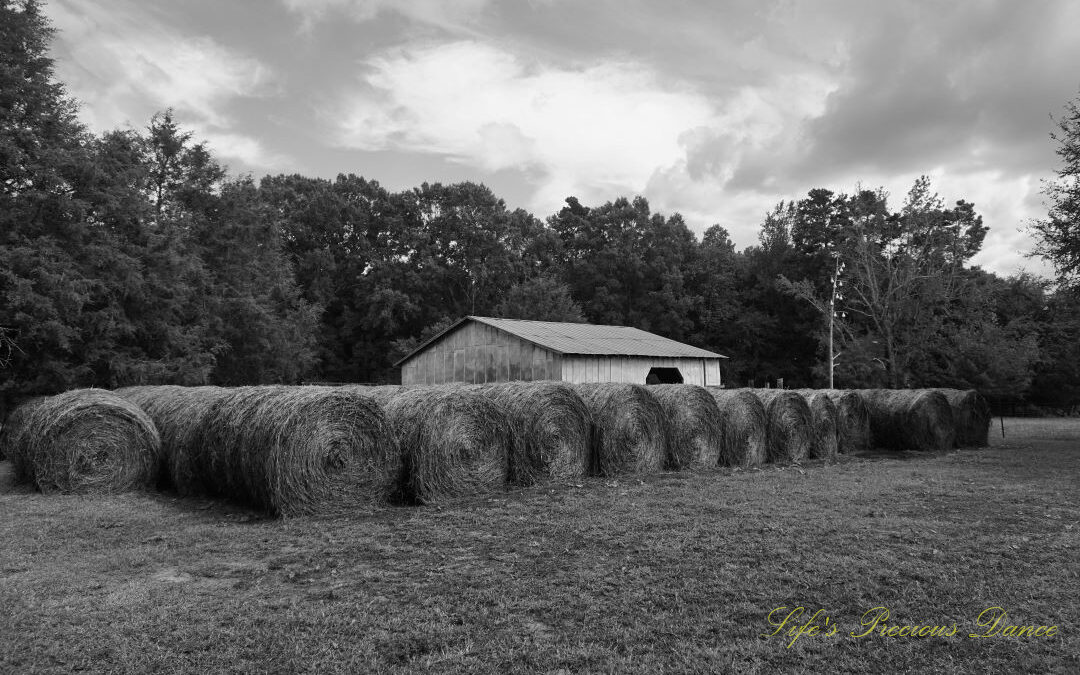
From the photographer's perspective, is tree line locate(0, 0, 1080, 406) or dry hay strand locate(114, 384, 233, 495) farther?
tree line locate(0, 0, 1080, 406)

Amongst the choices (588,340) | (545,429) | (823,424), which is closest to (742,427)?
(823,424)

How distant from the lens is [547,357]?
23.2 m

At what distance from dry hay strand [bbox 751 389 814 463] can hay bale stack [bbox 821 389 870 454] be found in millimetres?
1516

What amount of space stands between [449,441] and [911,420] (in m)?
12.7

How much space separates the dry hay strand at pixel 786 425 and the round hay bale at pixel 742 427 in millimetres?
199

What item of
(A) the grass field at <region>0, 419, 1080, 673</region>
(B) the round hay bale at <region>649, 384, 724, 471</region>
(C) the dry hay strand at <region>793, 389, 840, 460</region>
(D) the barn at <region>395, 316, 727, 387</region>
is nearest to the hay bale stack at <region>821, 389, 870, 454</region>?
(C) the dry hay strand at <region>793, 389, 840, 460</region>

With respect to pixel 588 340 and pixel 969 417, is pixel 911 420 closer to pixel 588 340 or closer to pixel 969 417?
pixel 969 417

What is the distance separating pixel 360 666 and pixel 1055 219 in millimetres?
25390

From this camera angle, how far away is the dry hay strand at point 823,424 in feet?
49.8

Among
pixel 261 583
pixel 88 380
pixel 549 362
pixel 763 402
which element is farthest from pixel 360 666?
pixel 88 380

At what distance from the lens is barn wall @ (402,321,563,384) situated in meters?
23.6

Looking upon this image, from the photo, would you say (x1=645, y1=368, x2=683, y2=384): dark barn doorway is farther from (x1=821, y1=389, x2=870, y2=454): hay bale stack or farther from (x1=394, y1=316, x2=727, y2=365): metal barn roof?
(x1=821, y1=389, x2=870, y2=454): hay bale stack

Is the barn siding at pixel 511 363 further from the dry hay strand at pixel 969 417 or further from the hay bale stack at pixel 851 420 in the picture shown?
the dry hay strand at pixel 969 417

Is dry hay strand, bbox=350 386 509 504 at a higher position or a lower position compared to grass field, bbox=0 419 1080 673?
higher
